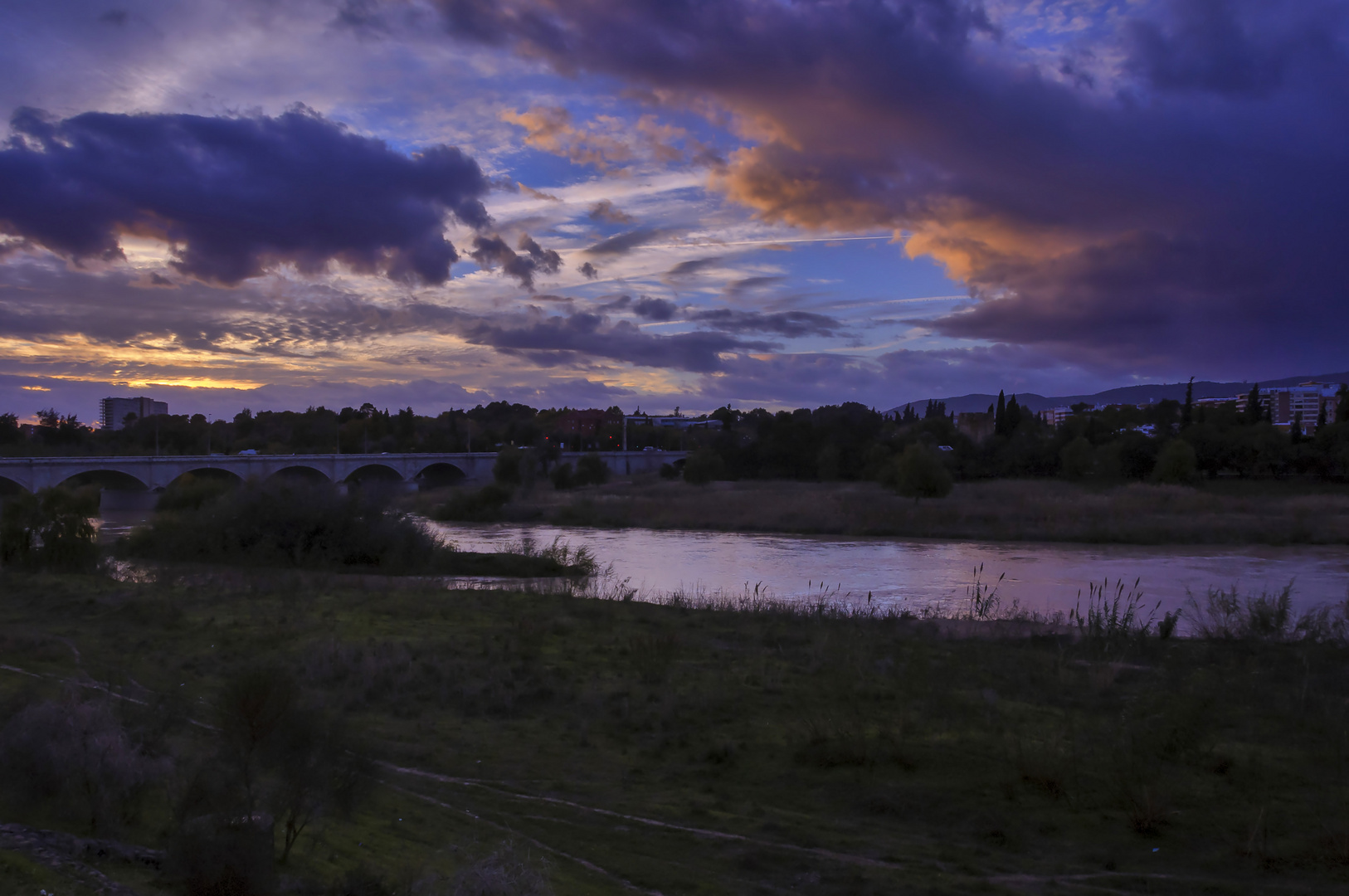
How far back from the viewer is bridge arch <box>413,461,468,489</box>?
84.8 m

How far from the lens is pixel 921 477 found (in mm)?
52250

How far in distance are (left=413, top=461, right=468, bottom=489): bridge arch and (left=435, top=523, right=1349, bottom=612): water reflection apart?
4043 centimetres

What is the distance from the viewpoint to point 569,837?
6.16 m

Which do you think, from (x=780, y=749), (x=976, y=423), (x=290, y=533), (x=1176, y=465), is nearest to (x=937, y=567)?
(x=290, y=533)

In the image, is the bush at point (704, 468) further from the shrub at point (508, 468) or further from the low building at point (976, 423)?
the low building at point (976, 423)

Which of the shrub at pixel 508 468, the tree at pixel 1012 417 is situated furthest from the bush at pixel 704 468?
the tree at pixel 1012 417

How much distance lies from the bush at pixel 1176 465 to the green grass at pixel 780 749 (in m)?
50.7

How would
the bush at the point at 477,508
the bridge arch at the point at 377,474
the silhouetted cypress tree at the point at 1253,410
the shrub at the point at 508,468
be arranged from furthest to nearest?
the silhouetted cypress tree at the point at 1253,410 → the bridge arch at the point at 377,474 → the shrub at the point at 508,468 → the bush at the point at 477,508

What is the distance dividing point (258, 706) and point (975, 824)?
5202 millimetres

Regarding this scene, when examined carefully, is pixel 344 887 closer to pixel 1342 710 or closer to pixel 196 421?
pixel 1342 710

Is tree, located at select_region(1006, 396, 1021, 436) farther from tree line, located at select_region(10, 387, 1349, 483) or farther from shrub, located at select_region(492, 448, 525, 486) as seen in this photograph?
shrub, located at select_region(492, 448, 525, 486)

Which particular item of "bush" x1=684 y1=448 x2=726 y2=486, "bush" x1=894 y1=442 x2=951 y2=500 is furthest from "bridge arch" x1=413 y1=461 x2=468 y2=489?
"bush" x1=894 y1=442 x2=951 y2=500

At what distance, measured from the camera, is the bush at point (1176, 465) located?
195 feet

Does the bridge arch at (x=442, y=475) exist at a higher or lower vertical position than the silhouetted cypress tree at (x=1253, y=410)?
lower
